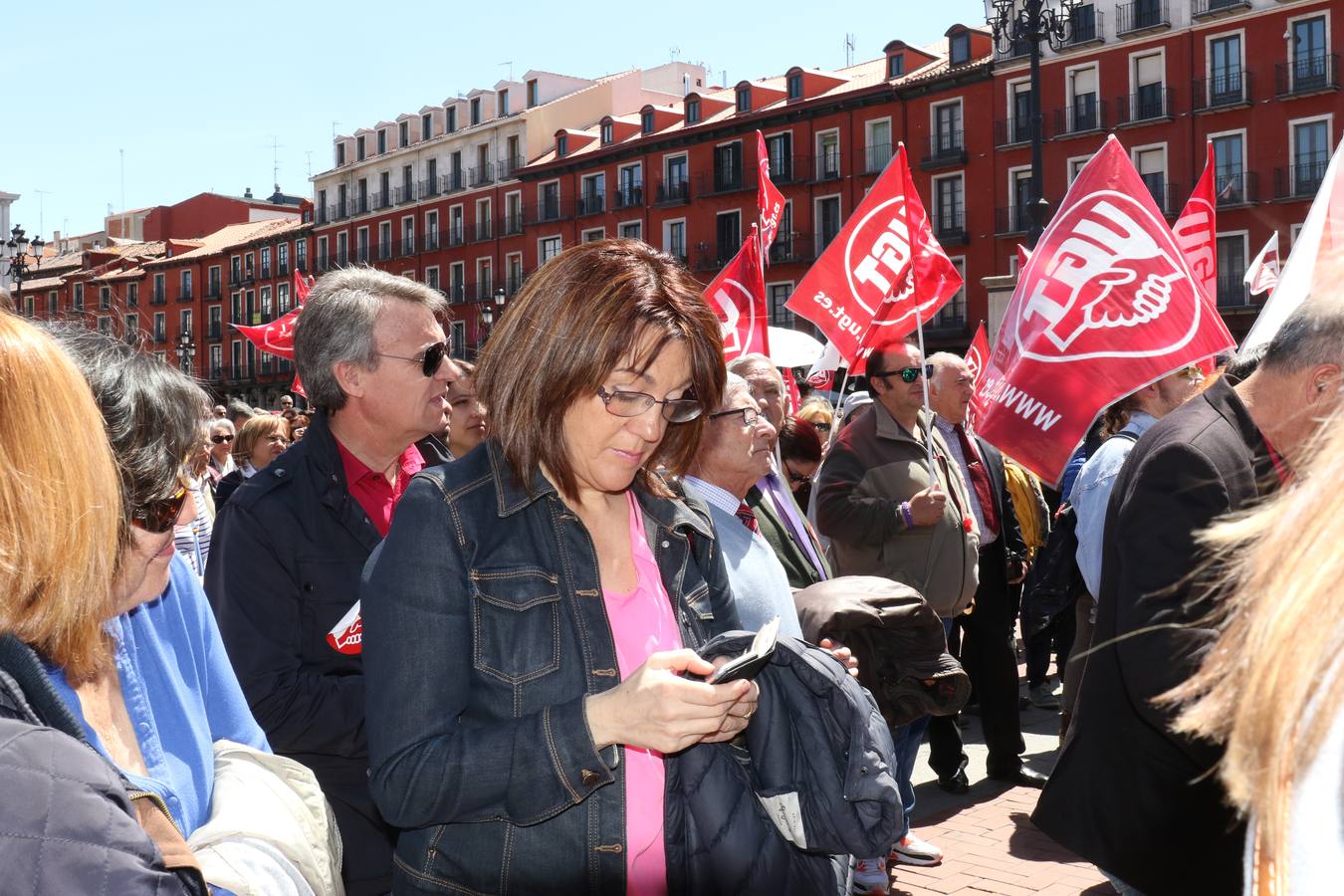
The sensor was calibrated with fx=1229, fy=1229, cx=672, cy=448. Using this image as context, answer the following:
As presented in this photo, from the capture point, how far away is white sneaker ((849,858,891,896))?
4.53 m

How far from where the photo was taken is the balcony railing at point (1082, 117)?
3372 cm

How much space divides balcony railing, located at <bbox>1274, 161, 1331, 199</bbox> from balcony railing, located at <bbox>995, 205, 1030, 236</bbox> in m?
6.58

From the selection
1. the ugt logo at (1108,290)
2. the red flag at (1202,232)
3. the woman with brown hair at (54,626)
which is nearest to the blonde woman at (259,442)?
the ugt logo at (1108,290)

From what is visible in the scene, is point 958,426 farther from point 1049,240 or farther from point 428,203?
point 428,203

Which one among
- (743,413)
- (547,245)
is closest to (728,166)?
(547,245)

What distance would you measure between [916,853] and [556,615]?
342cm

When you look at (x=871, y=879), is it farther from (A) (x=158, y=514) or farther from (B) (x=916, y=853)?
(A) (x=158, y=514)

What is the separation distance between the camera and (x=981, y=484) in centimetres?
624

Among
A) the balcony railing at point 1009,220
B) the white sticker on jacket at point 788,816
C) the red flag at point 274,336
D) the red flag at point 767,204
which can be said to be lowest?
the white sticker on jacket at point 788,816

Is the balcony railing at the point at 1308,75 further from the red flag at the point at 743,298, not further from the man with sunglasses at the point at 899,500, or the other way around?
the man with sunglasses at the point at 899,500

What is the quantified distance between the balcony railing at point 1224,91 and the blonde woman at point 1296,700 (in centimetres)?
3474

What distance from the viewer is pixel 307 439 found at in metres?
2.81

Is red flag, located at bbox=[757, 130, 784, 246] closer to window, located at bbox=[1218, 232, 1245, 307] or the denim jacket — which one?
the denim jacket

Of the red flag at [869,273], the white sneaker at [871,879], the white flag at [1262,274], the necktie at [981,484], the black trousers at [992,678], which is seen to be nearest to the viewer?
the white sneaker at [871,879]
